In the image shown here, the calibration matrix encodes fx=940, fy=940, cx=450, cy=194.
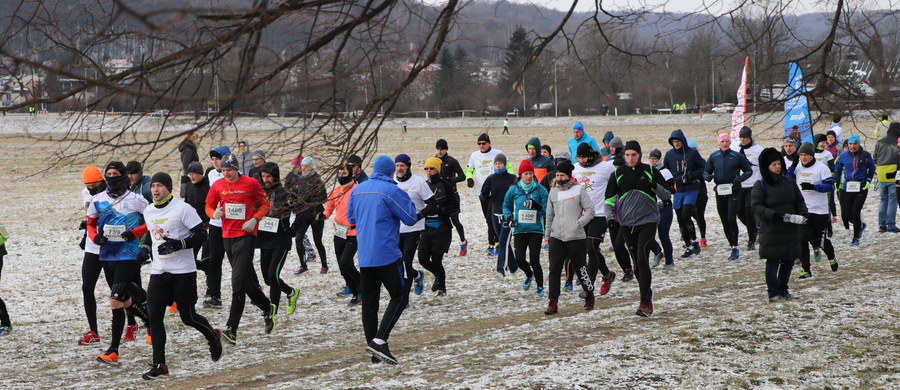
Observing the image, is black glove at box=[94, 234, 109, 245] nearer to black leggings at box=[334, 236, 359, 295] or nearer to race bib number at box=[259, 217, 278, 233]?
race bib number at box=[259, 217, 278, 233]

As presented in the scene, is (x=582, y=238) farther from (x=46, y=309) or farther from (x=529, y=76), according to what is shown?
(x=46, y=309)

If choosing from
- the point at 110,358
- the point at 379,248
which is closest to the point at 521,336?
the point at 379,248

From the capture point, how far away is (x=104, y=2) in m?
6.86

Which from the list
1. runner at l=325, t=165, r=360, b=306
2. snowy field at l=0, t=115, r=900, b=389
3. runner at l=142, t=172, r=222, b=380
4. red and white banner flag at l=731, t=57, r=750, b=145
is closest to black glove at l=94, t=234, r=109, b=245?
runner at l=142, t=172, r=222, b=380

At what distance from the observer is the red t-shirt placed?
9.73 m

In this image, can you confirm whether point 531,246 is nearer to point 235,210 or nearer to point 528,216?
point 528,216

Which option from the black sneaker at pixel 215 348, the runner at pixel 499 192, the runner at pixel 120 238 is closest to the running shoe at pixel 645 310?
the runner at pixel 499 192

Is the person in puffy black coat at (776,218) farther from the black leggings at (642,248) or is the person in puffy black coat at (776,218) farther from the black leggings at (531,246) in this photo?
the black leggings at (531,246)

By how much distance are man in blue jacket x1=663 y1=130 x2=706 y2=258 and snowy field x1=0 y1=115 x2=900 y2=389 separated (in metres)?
0.70

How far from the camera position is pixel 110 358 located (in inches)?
344

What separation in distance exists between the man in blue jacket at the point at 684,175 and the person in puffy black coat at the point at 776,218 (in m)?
4.03

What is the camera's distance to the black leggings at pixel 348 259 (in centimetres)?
1120

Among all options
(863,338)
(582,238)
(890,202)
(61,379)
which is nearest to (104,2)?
(61,379)

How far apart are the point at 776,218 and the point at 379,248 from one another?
14.0 feet
